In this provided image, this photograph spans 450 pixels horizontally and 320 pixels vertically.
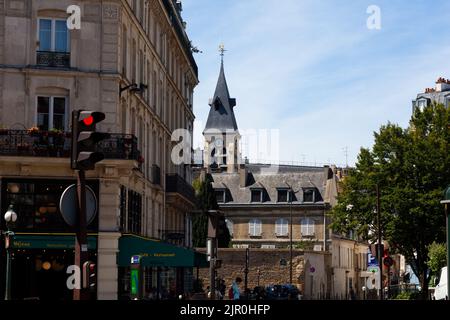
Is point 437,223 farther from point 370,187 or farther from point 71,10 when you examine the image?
point 71,10

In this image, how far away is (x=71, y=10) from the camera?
1235 inches

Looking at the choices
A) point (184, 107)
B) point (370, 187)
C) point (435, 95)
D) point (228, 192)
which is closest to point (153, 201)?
point (184, 107)

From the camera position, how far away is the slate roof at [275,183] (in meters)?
88.1

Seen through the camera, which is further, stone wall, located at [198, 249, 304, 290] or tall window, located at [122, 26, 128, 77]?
stone wall, located at [198, 249, 304, 290]

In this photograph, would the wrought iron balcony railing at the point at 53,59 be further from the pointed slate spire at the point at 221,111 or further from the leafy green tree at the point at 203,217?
the pointed slate spire at the point at 221,111

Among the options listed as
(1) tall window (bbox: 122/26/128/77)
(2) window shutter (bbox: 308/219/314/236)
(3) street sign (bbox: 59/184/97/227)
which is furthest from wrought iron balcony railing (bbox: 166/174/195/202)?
(2) window shutter (bbox: 308/219/314/236)

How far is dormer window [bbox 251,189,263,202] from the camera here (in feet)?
292

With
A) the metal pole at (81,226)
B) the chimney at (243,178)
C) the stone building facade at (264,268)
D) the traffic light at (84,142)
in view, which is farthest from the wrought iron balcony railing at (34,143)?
the chimney at (243,178)

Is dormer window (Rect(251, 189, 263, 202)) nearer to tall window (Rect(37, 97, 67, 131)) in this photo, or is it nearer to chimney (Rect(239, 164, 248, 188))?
chimney (Rect(239, 164, 248, 188))

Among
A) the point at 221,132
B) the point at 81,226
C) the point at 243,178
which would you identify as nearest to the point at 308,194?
the point at 243,178

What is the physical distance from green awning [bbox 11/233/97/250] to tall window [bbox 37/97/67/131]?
3700mm

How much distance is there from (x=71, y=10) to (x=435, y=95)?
80.2 m

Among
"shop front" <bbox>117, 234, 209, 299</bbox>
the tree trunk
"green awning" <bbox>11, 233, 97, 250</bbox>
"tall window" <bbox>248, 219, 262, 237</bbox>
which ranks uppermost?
"tall window" <bbox>248, 219, 262, 237</bbox>
